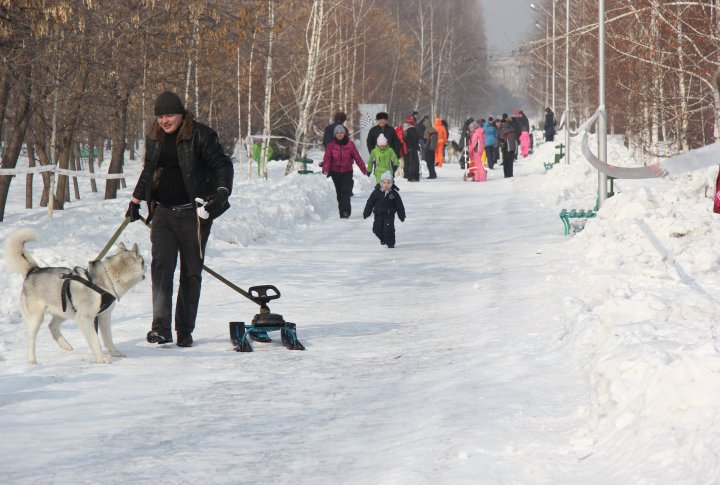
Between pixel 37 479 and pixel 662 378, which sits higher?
pixel 662 378

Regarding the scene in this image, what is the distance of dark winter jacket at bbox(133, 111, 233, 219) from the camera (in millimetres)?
7664

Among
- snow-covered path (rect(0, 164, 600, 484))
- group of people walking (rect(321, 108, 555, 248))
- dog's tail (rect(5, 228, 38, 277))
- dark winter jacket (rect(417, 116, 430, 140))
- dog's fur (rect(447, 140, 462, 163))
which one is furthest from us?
dog's fur (rect(447, 140, 462, 163))

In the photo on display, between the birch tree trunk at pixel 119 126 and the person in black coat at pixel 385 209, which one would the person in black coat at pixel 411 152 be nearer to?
the birch tree trunk at pixel 119 126

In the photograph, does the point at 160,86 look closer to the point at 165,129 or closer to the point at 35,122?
the point at 35,122

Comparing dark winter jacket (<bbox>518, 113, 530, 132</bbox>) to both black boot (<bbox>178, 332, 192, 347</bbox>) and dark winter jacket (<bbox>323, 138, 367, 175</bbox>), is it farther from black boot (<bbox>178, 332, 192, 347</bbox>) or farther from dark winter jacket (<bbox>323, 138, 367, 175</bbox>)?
black boot (<bbox>178, 332, 192, 347</bbox>)

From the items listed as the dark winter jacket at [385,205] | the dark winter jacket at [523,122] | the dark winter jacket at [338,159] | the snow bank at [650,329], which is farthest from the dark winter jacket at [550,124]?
the snow bank at [650,329]

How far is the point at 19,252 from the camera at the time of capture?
269 inches

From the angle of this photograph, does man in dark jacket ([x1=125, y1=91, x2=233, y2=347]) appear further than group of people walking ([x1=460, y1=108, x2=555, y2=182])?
No

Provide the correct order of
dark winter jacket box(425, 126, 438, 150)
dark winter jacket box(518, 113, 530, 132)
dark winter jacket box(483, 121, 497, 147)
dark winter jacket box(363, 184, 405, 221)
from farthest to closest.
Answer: dark winter jacket box(518, 113, 530, 132) < dark winter jacket box(483, 121, 497, 147) < dark winter jacket box(425, 126, 438, 150) < dark winter jacket box(363, 184, 405, 221)

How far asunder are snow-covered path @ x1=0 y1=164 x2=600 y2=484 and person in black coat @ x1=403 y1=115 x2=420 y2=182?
18531 mm

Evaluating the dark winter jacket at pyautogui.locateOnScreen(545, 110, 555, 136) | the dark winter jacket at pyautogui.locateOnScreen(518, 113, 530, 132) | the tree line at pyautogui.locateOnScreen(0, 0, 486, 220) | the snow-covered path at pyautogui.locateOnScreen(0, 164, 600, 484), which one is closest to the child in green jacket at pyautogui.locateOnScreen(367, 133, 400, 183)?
the tree line at pyautogui.locateOnScreen(0, 0, 486, 220)

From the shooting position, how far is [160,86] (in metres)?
22.8

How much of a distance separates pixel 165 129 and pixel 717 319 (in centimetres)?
409

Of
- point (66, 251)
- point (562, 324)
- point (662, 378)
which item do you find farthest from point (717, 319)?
point (66, 251)
